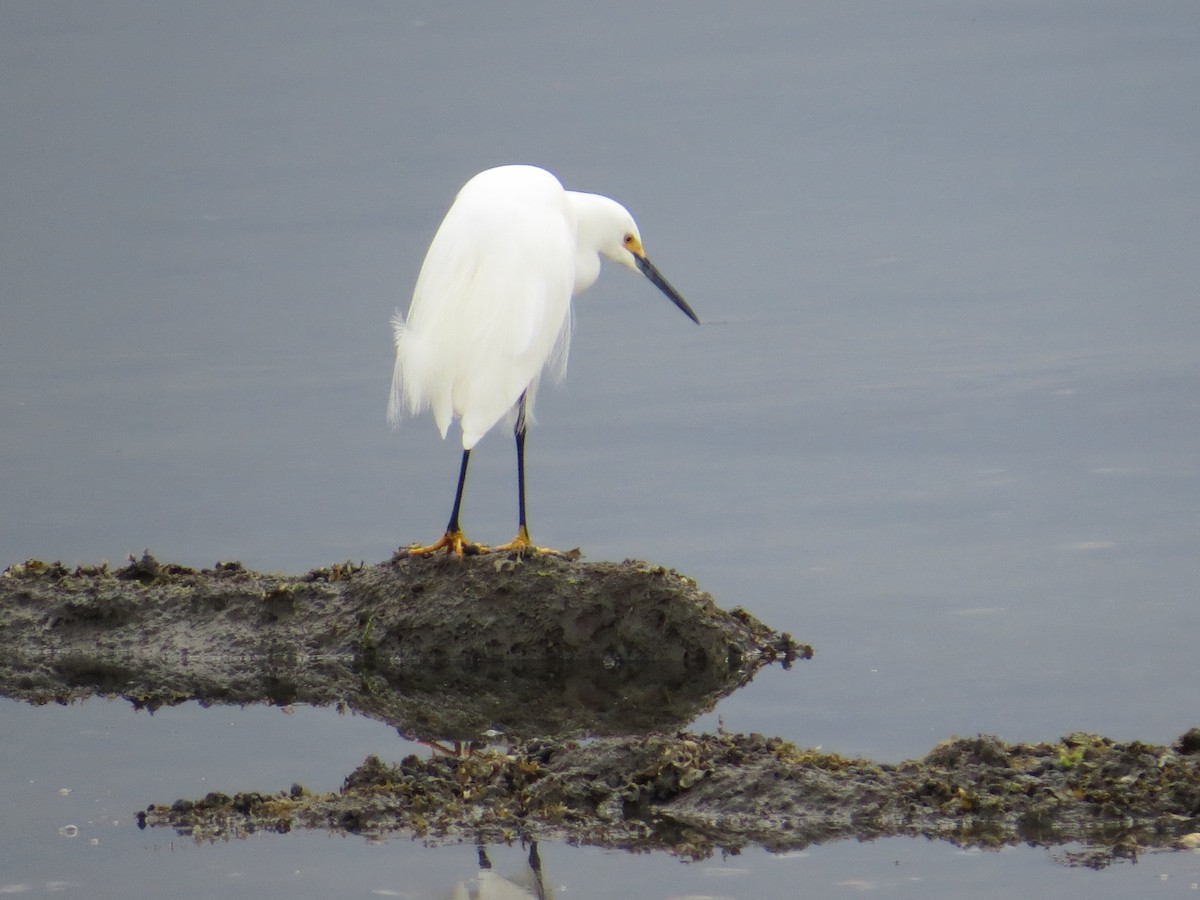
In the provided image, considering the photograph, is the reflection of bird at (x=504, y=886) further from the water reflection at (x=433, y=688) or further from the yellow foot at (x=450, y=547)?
the yellow foot at (x=450, y=547)

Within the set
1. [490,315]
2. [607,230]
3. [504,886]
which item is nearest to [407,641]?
[490,315]

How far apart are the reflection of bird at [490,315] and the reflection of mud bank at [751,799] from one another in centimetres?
179

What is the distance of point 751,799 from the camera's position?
6.02 meters

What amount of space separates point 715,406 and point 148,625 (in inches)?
196

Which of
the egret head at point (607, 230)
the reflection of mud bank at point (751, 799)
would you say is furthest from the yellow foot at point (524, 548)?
the reflection of mud bank at point (751, 799)

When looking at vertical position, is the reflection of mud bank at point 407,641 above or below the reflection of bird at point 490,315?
below

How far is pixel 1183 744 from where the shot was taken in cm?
623

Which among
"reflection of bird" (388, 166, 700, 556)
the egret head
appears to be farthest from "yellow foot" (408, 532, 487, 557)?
the egret head

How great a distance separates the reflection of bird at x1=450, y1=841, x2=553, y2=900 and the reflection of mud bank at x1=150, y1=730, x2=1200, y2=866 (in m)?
0.23

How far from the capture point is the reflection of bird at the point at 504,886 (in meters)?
5.46

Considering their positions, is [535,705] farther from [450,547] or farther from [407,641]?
[450,547]

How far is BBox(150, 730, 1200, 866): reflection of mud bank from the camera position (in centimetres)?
583

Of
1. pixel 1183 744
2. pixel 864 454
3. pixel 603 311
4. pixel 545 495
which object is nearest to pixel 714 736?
pixel 1183 744

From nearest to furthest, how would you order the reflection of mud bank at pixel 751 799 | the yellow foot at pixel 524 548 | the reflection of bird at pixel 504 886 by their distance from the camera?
1. the reflection of bird at pixel 504 886
2. the reflection of mud bank at pixel 751 799
3. the yellow foot at pixel 524 548
